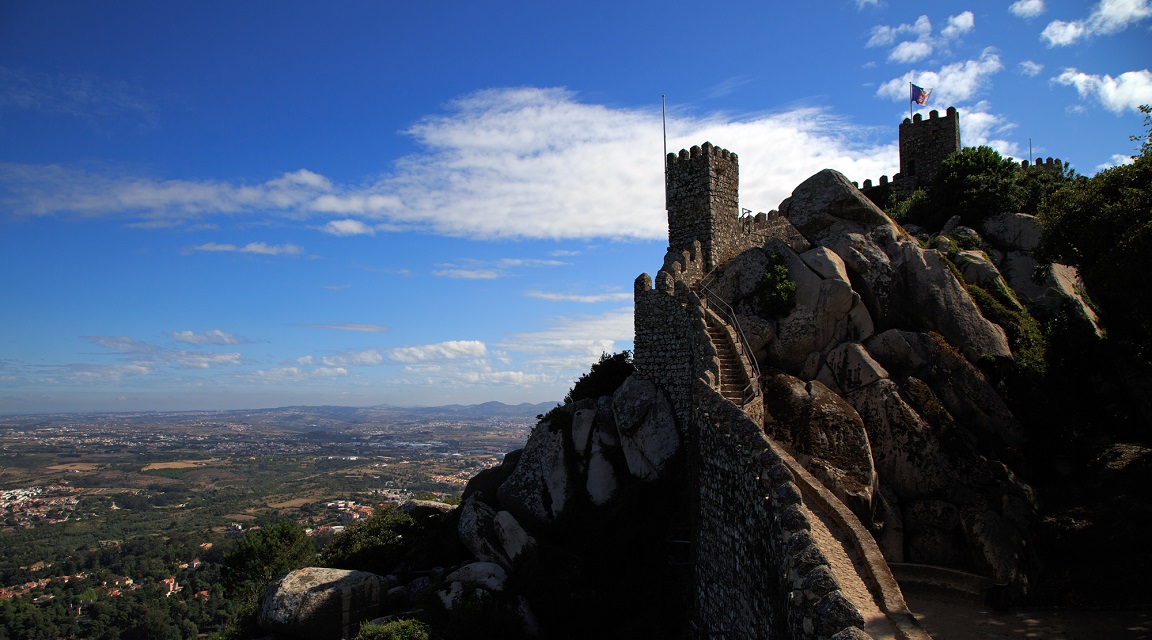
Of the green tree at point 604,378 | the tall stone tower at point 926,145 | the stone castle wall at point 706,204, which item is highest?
the tall stone tower at point 926,145

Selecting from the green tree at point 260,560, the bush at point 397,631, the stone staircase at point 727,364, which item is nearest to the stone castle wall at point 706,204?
the stone staircase at point 727,364

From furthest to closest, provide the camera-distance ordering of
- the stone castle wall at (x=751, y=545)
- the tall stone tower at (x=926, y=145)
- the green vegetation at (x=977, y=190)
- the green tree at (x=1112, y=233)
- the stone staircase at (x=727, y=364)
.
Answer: the tall stone tower at (x=926, y=145)
the green vegetation at (x=977, y=190)
the stone staircase at (x=727, y=364)
the green tree at (x=1112, y=233)
the stone castle wall at (x=751, y=545)

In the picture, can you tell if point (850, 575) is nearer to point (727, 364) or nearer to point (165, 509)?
point (727, 364)

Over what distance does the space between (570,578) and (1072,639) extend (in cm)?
1075

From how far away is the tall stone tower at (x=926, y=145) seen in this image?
3484 centimetres

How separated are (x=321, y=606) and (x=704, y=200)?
1740cm

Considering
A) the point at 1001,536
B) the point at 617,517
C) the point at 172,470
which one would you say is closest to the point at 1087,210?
the point at 1001,536

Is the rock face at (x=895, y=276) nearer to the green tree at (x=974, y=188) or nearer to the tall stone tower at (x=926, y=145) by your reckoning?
the green tree at (x=974, y=188)

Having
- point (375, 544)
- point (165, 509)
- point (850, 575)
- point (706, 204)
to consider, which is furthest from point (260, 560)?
point (165, 509)

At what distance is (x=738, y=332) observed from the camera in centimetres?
1902

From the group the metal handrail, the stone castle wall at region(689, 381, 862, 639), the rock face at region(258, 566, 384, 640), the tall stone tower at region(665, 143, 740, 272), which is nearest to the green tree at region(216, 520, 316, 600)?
the rock face at region(258, 566, 384, 640)

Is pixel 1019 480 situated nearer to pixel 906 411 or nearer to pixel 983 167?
pixel 906 411

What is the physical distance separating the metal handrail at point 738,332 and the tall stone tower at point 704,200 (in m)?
1.13

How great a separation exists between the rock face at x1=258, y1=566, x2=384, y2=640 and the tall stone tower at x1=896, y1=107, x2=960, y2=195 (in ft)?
109
